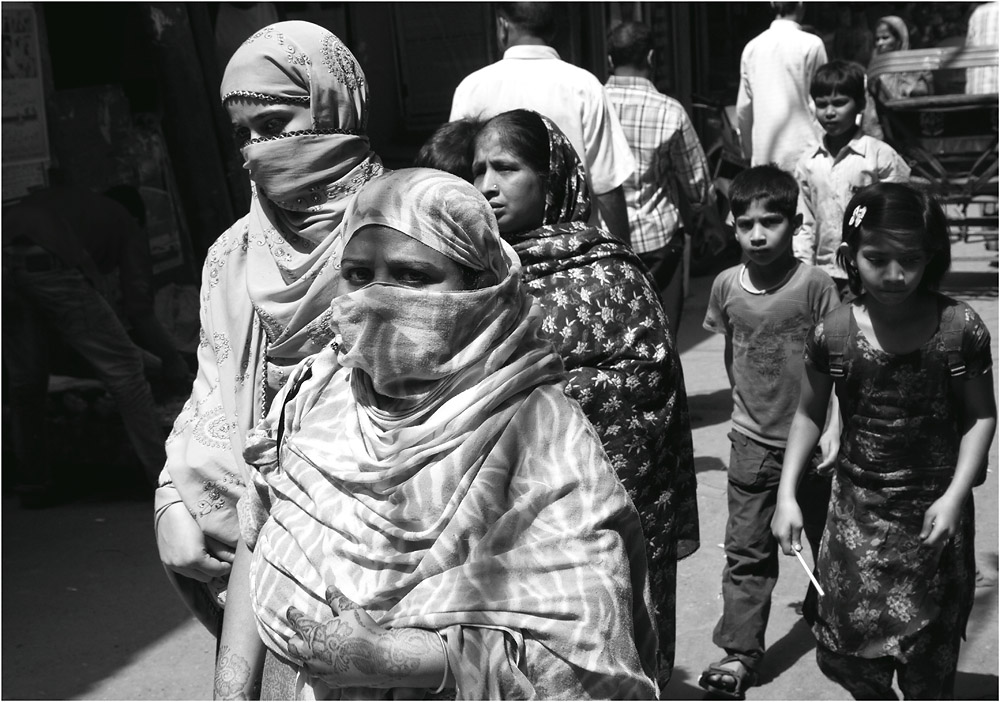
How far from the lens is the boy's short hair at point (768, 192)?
416 centimetres

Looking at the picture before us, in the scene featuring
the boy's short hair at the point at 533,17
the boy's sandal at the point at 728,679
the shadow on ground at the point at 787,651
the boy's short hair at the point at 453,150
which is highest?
the boy's short hair at the point at 533,17

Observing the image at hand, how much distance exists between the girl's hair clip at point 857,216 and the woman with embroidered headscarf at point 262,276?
1.41m

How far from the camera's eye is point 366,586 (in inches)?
69.2

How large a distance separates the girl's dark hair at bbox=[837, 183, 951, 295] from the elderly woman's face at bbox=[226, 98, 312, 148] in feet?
5.09

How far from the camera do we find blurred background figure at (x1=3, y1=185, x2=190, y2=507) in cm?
598

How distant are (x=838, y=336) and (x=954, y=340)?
0.97 ft

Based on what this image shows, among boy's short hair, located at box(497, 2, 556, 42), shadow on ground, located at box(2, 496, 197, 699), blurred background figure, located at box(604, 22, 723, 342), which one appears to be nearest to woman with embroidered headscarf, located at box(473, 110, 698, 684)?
boy's short hair, located at box(497, 2, 556, 42)

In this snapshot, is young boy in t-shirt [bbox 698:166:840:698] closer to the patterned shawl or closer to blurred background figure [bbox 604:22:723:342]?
the patterned shawl

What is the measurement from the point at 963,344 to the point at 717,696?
144cm

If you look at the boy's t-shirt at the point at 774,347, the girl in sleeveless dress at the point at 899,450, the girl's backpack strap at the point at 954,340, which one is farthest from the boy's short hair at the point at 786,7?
the girl's backpack strap at the point at 954,340

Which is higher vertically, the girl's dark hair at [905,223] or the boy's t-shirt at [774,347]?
the girl's dark hair at [905,223]

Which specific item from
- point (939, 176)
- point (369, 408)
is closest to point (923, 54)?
point (939, 176)

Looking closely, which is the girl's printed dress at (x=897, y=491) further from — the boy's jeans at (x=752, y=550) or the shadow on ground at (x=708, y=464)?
the shadow on ground at (x=708, y=464)

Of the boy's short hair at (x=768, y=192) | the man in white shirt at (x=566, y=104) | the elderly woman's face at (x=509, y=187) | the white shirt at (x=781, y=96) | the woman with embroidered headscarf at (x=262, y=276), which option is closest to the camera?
the woman with embroidered headscarf at (x=262, y=276)
